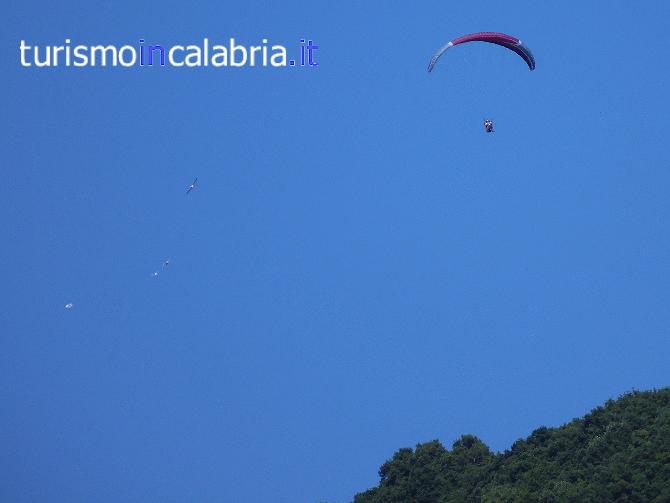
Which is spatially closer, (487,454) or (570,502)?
(570,502)

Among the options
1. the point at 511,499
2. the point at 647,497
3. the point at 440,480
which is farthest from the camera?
the point at 440,480

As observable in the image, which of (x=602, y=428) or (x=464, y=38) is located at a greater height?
(x=464, y=38)

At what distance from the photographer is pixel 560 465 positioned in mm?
85062

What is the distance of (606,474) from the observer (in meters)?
79.4

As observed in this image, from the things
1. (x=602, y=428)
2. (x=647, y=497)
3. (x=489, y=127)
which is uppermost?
(x=489, y=127)

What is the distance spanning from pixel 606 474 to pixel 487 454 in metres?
16.0

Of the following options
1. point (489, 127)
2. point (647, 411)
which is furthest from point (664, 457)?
point (489, 127)

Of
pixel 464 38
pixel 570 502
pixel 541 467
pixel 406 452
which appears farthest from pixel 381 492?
pixel 464 38

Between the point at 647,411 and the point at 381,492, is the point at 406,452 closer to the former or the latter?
the point at 381,492

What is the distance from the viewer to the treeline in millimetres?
78125

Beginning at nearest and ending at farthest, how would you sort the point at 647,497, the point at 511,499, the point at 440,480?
1. the point at 647,497
2. the point at 511,499
3. the point at 440,480

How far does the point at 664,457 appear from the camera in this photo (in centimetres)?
7706

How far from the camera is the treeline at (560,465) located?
78.1m

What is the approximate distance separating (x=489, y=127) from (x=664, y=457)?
95.7 feet
